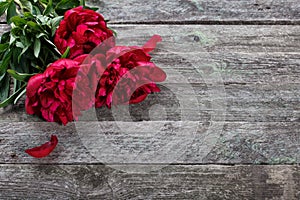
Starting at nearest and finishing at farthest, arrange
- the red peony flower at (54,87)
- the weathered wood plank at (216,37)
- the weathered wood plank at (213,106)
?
the red peony flower at (54,87) → the weathered wood plank at (213,106) → the weathered wood plank at (216,37)

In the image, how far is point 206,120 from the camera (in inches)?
39.2

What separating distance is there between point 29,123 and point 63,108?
0.10 meters

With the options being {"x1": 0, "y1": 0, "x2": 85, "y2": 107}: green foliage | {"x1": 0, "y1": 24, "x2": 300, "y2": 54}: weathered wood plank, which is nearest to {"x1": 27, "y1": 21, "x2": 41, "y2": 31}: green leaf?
{"x1": 0, "y1": 0, "x2": 85, "y2": 107}: green foliage

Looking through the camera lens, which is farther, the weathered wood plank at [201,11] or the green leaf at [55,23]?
the weathered wood plank at [201,11]

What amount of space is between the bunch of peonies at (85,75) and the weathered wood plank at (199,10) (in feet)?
0.64

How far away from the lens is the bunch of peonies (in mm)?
903

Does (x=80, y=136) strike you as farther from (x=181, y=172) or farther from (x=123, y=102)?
(x=181, y=172)

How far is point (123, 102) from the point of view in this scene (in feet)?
3.25

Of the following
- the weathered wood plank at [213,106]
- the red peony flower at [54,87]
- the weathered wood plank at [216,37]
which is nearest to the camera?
the red peony flower at [54,87]

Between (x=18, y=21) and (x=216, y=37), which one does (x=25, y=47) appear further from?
(x=216, y=37)

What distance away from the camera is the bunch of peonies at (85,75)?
2.96ft

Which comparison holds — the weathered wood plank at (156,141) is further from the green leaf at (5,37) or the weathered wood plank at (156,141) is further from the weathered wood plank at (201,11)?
the weathered wood plank at (201,11)

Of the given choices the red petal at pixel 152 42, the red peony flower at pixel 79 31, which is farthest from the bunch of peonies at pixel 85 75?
the red petal at pixel 152 42

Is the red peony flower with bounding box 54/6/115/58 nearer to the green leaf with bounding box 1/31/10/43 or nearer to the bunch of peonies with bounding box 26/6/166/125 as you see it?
the bunch of peonies with bounding box 26/6/166/125
